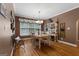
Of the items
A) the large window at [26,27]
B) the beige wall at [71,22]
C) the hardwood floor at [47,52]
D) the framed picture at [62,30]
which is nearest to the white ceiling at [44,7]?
the beige wall at [71,22]

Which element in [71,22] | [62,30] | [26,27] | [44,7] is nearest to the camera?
[44,7]

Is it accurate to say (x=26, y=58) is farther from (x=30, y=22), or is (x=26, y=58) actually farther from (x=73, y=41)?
(x=30, y=22)

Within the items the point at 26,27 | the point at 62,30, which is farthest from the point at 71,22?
the point at 26,27

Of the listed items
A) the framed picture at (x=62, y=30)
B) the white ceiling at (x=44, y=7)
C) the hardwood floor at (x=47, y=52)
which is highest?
the white ceiling at (x=44, y=7)

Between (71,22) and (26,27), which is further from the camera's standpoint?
(26,27)

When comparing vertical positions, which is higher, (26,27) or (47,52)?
(26,27)

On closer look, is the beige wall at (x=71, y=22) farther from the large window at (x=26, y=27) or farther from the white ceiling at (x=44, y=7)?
the large window at (x=26, y=27)

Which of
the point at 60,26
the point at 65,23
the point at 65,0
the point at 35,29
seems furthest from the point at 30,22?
the point at 65,0

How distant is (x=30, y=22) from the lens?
420 inches

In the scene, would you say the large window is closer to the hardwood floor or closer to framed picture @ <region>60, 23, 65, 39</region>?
framed picture @ <region>60, 23, 65, 39</region>

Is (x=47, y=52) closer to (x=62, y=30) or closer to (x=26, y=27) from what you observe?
(x=62, y=30)

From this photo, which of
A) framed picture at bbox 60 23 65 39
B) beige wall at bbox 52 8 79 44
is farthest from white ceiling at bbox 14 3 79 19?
framed picture at bbox 60 23 65 39

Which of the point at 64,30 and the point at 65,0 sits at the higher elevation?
the point at 65,0

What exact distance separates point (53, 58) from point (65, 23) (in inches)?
238
